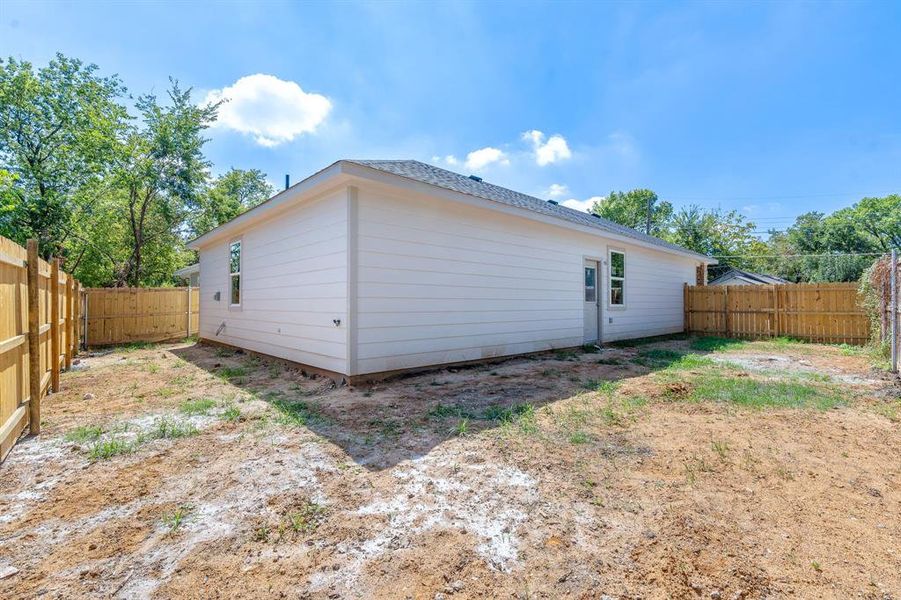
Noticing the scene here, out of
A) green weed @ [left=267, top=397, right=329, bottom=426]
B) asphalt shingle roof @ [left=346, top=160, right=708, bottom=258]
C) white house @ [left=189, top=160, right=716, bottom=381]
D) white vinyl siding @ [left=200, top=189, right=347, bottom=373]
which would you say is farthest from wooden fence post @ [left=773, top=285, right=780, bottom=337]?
green weed @ [left=267, top=397, right=329, bottom=426]

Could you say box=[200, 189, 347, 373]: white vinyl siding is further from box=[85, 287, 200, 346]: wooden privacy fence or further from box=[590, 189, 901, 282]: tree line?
box=[590, 189, 901, 282]: tree line

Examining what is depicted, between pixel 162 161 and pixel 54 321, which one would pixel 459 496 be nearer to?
pixel 54 321

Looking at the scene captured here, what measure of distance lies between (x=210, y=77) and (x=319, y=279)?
8.23 meters

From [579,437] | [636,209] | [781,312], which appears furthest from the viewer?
[636,209]

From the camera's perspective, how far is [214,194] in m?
19.4

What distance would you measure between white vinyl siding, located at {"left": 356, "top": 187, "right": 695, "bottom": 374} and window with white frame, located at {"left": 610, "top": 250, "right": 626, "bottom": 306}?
1.33ft

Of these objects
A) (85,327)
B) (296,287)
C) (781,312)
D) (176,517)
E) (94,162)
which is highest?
(94,162)

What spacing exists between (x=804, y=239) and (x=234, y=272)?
42320 millimetres

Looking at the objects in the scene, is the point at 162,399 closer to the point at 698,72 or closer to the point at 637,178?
the point at 698,72

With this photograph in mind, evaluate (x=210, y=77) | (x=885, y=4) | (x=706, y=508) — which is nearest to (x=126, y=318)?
(x=210, y=77)

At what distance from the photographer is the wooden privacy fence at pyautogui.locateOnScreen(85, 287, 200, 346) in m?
10.7

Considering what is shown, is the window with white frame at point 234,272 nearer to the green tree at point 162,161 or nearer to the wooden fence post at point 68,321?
the wooden fence post at point 68,321

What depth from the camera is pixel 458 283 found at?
645cm

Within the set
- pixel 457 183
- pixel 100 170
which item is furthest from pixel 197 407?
pixel 100 170
